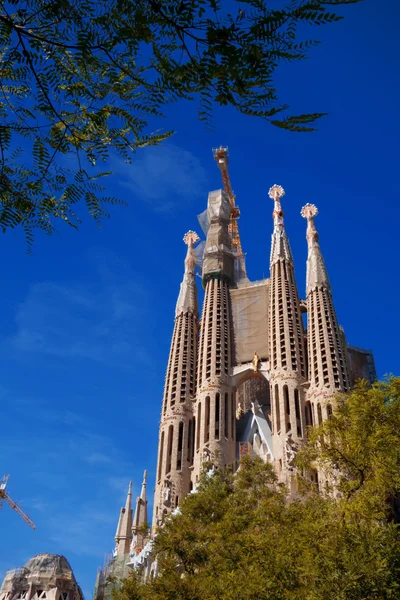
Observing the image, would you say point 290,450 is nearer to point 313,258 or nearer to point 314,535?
point 313,258

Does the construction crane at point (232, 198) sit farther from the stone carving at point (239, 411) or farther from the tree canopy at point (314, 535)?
the tree canopy at point (314, 535)

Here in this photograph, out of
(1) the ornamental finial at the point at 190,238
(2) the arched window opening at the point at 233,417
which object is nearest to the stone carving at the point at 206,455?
(2) the arched window opening at the point at 233,417

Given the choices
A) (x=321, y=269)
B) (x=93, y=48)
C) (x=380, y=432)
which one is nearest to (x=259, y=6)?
(x=93, y=48)

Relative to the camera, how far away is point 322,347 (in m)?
41.6

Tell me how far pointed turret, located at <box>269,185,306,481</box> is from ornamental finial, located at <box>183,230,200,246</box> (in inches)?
363

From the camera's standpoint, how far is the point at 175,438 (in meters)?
41.6

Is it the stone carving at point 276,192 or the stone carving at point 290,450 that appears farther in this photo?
the stone carving at point 276,192

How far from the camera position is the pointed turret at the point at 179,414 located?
39.2 m

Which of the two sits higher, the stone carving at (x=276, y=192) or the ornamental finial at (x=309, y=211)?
the stone carving at (x=276, y=192)

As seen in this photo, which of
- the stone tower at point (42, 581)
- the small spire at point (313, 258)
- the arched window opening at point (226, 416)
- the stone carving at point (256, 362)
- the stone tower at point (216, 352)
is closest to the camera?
the stone tower at point (42, 581)

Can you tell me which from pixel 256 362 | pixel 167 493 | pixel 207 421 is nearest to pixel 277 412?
pixel 207 421

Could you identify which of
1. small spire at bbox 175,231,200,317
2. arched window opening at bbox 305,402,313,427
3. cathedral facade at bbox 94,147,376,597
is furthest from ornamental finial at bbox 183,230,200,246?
arched window opening at bbox 305,402,313,427

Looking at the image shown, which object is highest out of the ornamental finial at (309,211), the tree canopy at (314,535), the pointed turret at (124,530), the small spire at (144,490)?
the ornamental finial at (309,211)

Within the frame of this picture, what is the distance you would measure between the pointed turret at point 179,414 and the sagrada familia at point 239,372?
3.0 inches
